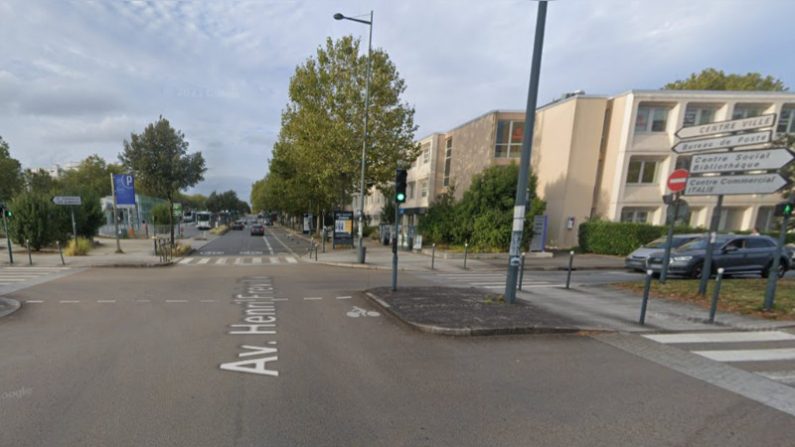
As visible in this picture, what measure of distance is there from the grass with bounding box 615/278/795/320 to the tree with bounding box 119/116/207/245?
21893 mm

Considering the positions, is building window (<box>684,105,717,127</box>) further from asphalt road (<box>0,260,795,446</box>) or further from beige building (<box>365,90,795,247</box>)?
asphalt road (<box>0,260,795,446</box>)

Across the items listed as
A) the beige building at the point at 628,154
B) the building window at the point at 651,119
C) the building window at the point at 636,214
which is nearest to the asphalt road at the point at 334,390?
the beige building at the point at 628,154

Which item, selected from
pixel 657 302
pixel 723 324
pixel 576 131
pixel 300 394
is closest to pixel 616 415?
pixel 300 394

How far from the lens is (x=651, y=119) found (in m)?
19.0

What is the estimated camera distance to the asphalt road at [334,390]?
283 centimetres

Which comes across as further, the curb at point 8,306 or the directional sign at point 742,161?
the curb at point 8,306

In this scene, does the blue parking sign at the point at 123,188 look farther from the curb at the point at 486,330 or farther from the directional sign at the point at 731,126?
the directional sign at the point at 731,126

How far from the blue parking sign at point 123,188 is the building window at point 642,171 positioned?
2902 cm

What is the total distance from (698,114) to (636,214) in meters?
6.96

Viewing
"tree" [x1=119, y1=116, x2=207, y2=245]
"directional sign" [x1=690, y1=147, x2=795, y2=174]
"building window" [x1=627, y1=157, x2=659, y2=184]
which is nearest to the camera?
"directional sign" [x1=690, y1=147, x2=795, y2=174]

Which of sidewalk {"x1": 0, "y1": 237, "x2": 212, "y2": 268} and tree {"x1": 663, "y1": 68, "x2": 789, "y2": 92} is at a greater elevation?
tree {"x1": 663, "y1": 68, "x2": 789, "y2": 92}

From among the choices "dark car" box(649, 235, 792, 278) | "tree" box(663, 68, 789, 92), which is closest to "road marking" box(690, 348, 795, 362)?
"dark car" box(649, 235, 792, 278)

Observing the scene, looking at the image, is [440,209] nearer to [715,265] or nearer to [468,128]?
[468,128]

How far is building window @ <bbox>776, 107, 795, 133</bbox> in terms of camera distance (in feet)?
62.1
